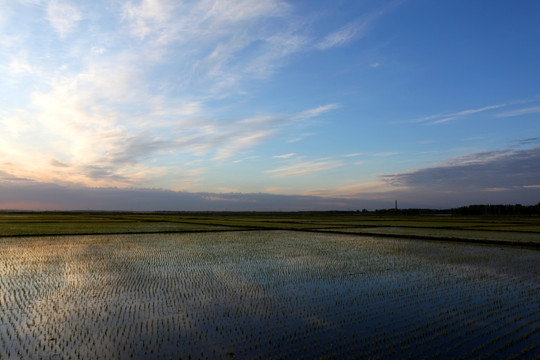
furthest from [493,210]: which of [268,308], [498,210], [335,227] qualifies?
[268,308]

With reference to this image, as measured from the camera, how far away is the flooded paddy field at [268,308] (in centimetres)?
510

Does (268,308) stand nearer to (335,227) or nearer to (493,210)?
(335,227)

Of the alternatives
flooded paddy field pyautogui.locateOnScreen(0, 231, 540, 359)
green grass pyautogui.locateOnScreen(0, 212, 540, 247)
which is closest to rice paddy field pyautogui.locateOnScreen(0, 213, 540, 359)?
flooded paddy field pyautogui.locateOnScreen(0, 231, 540, 359)

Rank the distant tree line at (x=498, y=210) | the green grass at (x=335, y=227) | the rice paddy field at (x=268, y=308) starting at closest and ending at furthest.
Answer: the rice paddy field at (x=268, y=308)
the green grass at (x=335, y=227)
the distant tree line at (x=498, y=210)

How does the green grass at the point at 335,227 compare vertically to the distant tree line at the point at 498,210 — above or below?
below

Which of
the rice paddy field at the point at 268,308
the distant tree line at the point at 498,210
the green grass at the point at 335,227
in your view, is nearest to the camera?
the rice paddy field at the point at 268,308

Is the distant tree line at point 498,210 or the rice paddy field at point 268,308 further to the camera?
the distant tree line at point 498,210

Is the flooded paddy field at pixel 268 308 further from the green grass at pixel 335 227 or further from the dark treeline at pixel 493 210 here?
the dark treeline at pixel 493 210

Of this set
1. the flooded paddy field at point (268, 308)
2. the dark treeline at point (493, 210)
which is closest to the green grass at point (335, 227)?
the flooded paddy field at point (268, 308)

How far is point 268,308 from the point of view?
7023 millimetres

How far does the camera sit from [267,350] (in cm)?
495

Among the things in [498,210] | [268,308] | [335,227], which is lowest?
[335,227]

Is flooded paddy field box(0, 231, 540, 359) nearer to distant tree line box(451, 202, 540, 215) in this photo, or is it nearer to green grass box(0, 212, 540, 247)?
green grass box(0, 212, 540, 247)

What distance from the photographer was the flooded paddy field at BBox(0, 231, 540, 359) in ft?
16.7
